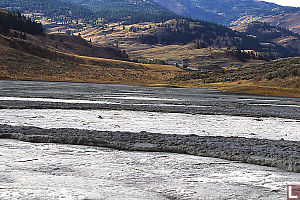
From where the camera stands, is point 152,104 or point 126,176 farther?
point 152,104

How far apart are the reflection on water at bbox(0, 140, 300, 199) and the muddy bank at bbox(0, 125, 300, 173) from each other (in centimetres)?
33

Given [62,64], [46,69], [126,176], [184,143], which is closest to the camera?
[126,176]

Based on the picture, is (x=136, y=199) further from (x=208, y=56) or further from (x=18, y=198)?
(x=208, y=56)

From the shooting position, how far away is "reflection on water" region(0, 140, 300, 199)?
4098 mm

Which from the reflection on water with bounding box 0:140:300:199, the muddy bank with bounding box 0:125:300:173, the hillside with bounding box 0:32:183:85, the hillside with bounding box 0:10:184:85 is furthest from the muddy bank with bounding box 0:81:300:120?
the hillside with bounding box 0:10:184:85

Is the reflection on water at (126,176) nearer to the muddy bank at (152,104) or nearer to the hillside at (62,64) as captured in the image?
the muddy bank at (152,104)

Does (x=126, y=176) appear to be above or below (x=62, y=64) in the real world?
above

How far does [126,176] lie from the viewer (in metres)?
4.83

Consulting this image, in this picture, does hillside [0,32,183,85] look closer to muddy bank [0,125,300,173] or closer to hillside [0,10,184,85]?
hillside [0,10,184,85]

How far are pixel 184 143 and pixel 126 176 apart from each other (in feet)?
8.85

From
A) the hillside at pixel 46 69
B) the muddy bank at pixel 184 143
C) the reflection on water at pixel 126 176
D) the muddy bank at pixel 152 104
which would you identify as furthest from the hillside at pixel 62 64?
the reflection on water at pixel 126 176

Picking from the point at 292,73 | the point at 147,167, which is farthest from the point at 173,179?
the point at 292,73

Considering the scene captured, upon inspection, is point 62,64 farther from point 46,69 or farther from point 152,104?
point 152,104

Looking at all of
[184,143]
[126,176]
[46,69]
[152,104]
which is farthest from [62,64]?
[126,176]
